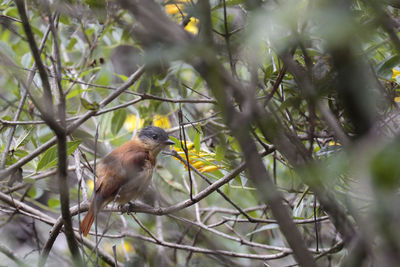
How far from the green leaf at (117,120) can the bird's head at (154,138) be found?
12.4 inches

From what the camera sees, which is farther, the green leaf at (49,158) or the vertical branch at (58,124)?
the green leaf at (49,158)

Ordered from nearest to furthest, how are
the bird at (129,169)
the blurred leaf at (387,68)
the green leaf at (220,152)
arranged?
the blurred leaf at (387,68) → the green leaf at (220,152) → the bird at (129,169)

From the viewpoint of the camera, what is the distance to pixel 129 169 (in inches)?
163

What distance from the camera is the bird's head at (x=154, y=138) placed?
4312 millimetres

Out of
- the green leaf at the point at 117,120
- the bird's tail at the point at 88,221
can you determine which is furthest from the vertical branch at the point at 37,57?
the green leaf at the point at 117,120

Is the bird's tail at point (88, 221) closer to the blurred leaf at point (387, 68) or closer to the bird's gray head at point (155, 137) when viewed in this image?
the bird's gray head at point (155, 137)

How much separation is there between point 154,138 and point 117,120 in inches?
16.2

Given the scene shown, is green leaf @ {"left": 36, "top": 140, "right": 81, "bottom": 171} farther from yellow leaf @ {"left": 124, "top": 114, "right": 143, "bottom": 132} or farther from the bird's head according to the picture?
yellow leaf @ {"left": 124, "top": 114, "right": 143, "bottom": 132}

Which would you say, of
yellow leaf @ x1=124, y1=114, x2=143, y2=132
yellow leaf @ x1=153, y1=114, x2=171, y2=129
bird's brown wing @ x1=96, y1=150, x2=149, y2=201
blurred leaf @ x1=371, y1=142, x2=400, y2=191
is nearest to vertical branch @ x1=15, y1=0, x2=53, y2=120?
blurred leaf @ x1=371, y1=142, x2=400, y2=191

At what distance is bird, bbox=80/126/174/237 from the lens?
12.8 ft

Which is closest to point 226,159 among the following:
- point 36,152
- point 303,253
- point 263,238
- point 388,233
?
point 36,152

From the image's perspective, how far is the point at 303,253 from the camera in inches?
46.6

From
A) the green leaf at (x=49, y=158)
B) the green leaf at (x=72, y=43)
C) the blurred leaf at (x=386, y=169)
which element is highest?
the green leaf at (x=72, y=43)

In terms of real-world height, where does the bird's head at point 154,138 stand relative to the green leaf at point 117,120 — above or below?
below
